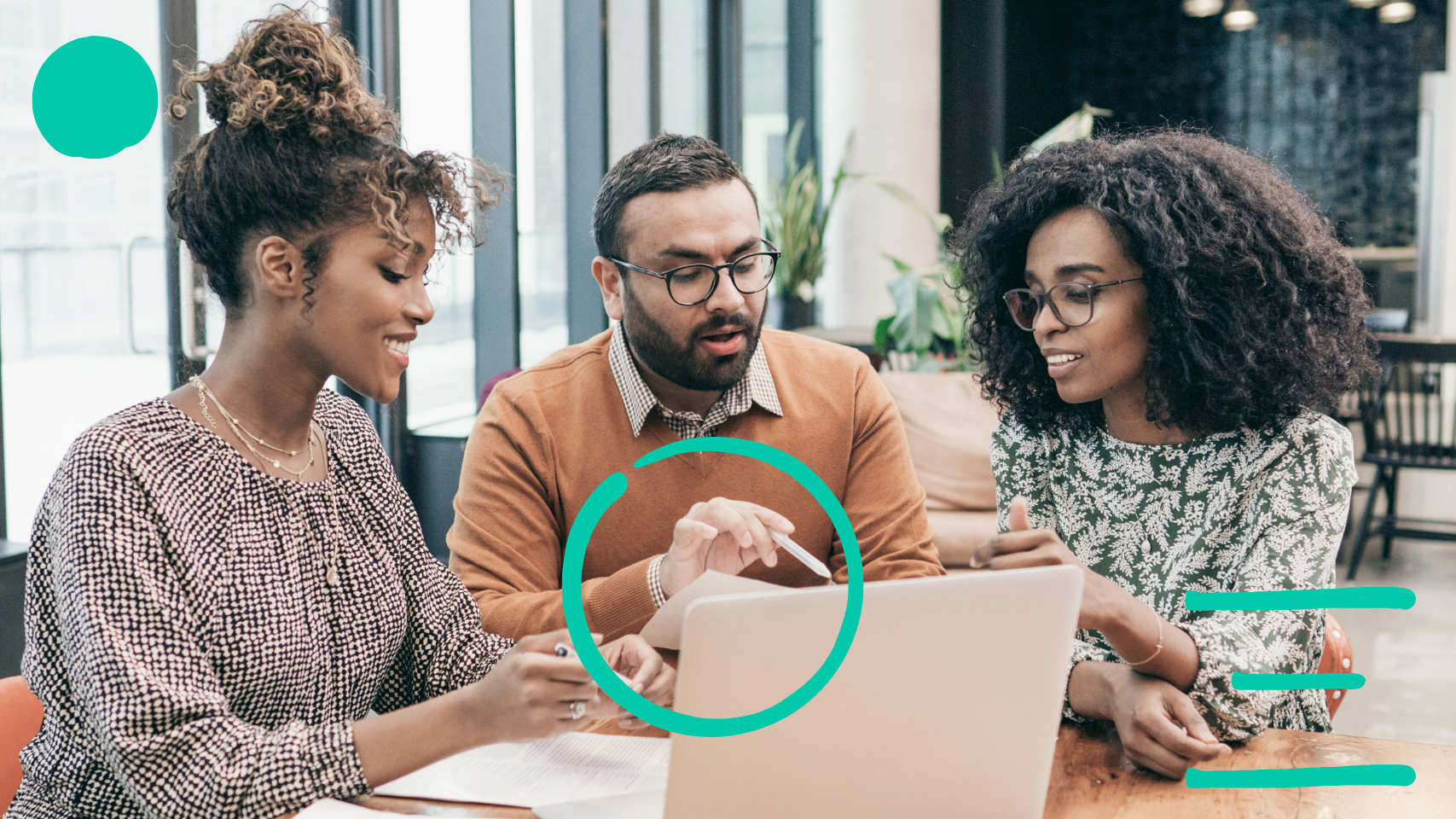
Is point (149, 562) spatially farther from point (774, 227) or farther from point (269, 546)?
point (774, 227)

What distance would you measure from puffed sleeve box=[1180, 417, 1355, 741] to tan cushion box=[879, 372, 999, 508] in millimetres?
2170

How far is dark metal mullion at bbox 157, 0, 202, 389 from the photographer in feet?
9.71

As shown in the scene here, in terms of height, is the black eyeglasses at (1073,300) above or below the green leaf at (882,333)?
above

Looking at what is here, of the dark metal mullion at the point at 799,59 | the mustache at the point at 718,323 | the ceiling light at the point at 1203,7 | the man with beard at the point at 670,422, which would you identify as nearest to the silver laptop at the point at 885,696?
the man with beard at the point at 670,422

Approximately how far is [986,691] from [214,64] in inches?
38.6

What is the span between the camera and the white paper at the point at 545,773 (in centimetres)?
110

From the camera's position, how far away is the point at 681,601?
1.13 meters

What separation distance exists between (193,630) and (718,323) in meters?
0.80

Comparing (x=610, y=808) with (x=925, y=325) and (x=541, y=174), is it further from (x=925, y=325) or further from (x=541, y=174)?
(x=541, y=174)

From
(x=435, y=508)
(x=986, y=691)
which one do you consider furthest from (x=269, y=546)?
(x=435, y=508)

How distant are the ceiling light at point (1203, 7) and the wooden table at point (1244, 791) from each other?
7938 mm

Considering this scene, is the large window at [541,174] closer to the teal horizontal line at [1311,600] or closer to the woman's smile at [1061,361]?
the woman's smile at [1061,361]

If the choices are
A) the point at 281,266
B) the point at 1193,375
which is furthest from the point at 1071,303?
the point at 281,266

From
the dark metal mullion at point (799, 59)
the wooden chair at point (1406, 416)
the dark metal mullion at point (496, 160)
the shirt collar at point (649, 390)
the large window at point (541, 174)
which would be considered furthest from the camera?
the dark metal mullion at point (799, 59)
